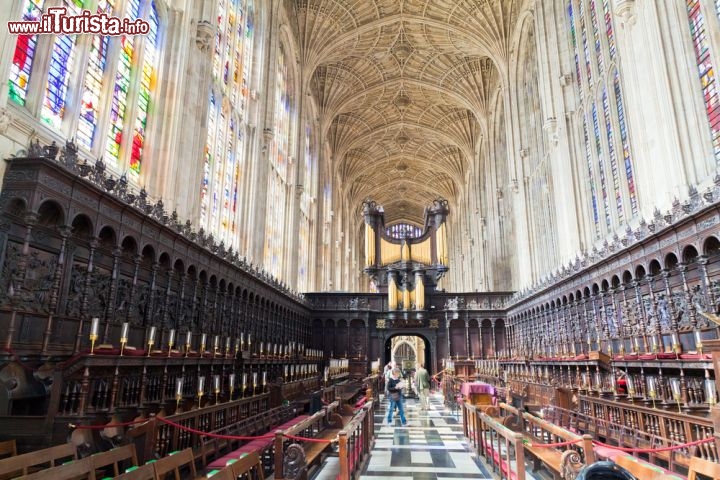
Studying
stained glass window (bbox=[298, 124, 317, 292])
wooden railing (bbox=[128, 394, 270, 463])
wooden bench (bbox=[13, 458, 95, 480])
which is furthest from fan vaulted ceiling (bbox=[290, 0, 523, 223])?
wooden bench (bbox=[13, 458, 95, 480])

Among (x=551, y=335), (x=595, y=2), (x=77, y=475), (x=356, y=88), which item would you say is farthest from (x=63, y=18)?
(x=356, y=88)

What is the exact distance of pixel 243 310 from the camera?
45.3 ft

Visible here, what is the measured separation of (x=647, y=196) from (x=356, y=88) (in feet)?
80.9

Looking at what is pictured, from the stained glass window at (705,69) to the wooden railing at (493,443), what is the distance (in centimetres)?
713

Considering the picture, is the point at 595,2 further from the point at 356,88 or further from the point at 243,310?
the point at 356,88

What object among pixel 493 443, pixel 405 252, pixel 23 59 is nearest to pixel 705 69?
pixel 493 443

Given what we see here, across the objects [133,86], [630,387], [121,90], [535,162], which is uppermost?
[535,162]

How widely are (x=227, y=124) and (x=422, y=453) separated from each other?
39.4 ft

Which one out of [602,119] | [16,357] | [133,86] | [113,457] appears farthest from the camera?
[602,119]

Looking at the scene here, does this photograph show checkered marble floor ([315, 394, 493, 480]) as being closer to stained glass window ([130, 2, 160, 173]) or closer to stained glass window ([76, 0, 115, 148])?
stained glass window ([76, 0, 115, 148])

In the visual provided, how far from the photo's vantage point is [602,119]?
15.0 m

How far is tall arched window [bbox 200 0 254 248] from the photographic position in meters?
14.1

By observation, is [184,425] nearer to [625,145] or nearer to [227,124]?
[227,124]

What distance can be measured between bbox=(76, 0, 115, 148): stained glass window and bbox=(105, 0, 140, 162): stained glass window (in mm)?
378
